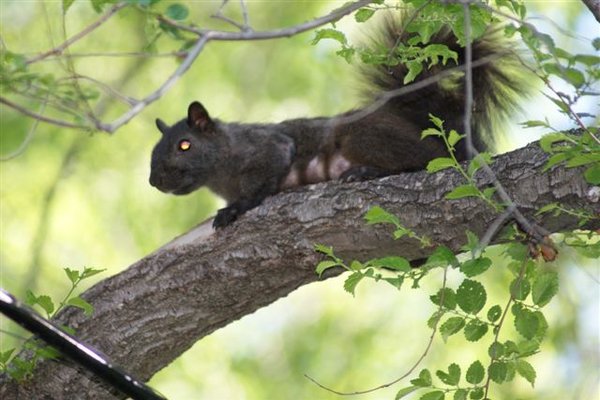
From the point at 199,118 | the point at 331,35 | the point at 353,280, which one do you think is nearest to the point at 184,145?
the point at 199,118

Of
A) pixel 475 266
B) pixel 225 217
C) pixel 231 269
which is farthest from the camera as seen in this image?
pixel 225 217

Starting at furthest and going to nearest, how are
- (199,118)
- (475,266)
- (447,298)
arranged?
(199,118) → (447,298) → (475,266)

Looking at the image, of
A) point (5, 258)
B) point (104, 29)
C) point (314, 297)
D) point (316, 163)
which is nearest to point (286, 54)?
point (104, 29)

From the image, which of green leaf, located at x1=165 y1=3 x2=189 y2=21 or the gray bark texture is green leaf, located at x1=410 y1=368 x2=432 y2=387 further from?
green leaf, located at x1=165 y1=3 x2=189 y2=21

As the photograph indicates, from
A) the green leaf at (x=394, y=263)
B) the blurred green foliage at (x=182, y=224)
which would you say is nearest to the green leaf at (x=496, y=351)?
the green leaf at (x=394, y=263)

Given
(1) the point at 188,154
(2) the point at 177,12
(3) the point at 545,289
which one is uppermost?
(1) the point at 188,154

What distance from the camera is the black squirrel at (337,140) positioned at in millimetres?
3703

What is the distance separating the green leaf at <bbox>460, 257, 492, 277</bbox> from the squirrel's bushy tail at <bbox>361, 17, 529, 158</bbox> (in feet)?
4.02

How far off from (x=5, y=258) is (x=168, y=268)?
12.5 ft

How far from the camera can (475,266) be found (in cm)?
243

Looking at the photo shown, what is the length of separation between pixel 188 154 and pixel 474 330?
1967mm

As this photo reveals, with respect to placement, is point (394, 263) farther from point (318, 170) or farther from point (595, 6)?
point (318, 170)

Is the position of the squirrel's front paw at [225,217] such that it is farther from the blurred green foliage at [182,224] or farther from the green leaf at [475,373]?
the blurred green foliage at [182,224]

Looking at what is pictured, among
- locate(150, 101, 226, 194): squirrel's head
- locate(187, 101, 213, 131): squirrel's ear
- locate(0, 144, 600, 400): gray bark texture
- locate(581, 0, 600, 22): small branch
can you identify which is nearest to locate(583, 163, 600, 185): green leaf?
locate(581, 0, 600, 22): small branch
